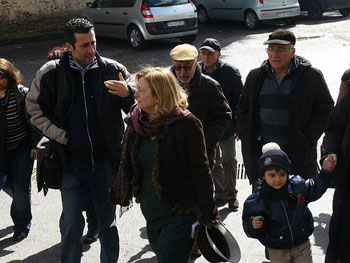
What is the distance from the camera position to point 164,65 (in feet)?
51.1

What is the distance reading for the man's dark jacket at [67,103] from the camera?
530 centimetres

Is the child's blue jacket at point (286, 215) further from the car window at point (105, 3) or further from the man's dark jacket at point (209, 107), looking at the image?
the car window at point (105, 3)

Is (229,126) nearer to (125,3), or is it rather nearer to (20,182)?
(20,182)

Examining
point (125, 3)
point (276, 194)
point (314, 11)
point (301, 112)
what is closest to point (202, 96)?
point (301, 112)

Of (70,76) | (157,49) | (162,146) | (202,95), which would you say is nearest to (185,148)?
(162,146)

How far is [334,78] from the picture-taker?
1305 centimetres

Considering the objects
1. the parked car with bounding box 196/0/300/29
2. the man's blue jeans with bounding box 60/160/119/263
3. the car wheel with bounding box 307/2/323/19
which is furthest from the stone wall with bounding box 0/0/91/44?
the man's blue jeans with bounding box 60/160/119/263

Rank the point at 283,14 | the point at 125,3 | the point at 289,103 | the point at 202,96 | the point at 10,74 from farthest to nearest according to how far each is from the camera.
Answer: the point at 283,14
the point at 125,3
the point at 10,74
the point at 202,96
the point at 289,103

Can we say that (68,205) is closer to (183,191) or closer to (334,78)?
(183,191)

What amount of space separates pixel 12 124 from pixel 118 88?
6.09 ft

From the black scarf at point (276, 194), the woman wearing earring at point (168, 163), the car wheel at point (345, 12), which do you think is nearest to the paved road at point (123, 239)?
the black scarf at point (276, 194)

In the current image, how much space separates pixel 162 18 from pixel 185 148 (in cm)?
1313

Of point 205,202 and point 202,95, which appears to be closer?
point 205,202

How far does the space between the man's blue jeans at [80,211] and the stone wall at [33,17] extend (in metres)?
14.9
